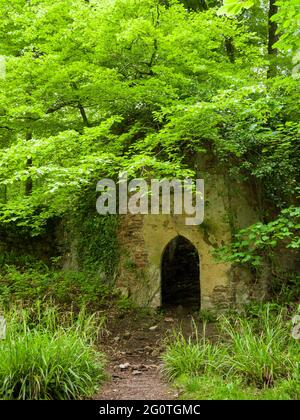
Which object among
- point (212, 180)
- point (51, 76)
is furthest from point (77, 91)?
point (212, 180)

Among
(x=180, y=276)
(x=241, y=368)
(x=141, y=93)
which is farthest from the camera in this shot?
(x=180, y=276)

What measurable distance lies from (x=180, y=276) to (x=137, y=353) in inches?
182

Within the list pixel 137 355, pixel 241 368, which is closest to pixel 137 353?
pixel 137 355

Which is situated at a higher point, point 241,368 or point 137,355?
point 241,368

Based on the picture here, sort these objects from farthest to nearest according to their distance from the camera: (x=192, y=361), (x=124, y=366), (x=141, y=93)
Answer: (x=141, y=93) < (x=124, y=366) < (x=192, y=361)

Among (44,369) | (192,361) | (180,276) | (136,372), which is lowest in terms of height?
(136,372)

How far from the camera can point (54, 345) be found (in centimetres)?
520

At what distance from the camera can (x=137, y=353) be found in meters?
7.16

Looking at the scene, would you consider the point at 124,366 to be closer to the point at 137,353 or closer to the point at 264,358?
the point at 137,353

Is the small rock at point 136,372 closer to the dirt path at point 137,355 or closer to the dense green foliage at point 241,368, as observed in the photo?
the dirt path at point 137,355

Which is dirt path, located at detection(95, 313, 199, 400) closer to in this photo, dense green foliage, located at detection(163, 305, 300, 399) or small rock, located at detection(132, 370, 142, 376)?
small rock, located at detection(132, 370, 142, 376)

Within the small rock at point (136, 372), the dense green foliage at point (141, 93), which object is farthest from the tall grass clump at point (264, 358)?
the dense green foliage at point (141, 93)

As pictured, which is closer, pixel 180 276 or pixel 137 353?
pixel 137 353
